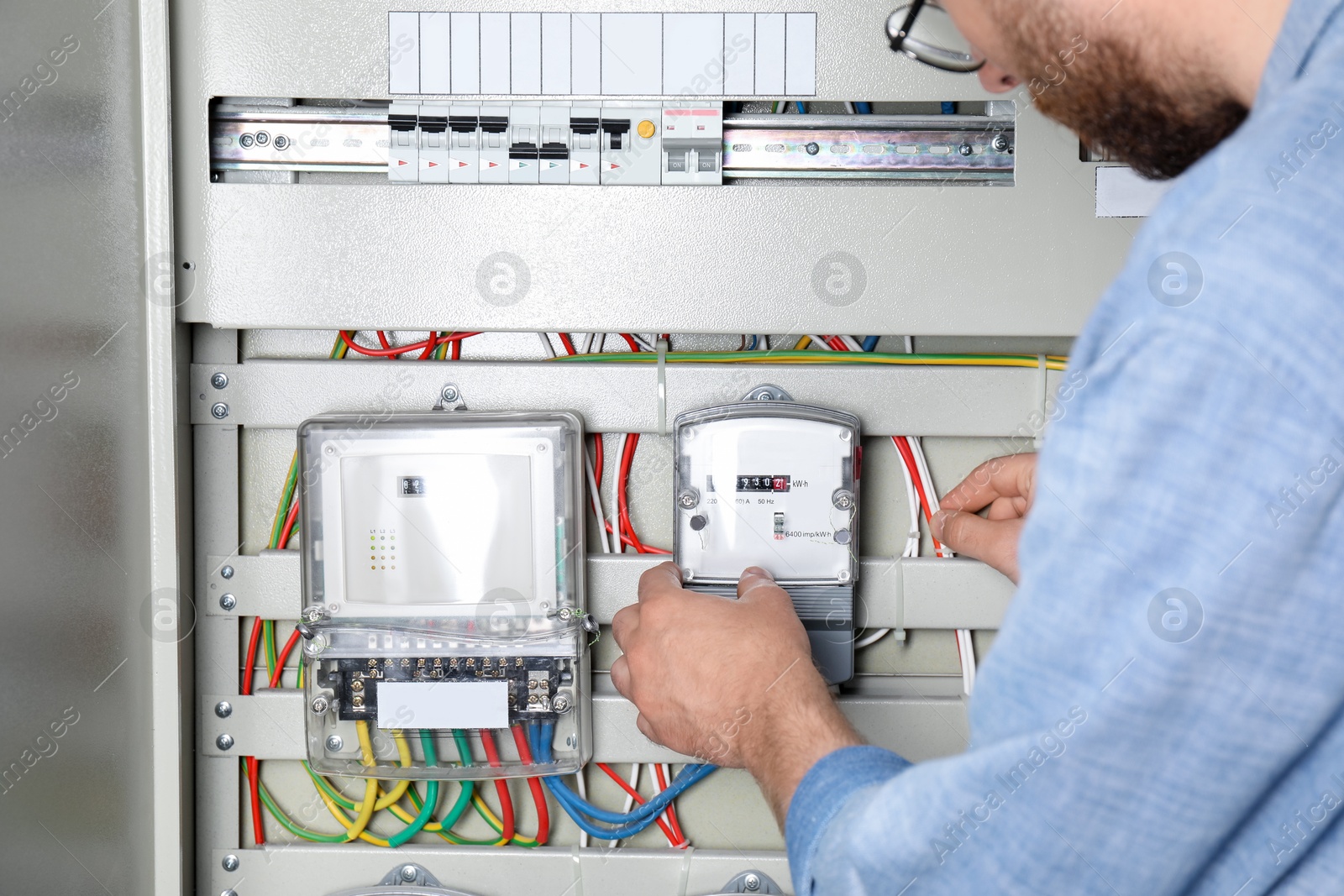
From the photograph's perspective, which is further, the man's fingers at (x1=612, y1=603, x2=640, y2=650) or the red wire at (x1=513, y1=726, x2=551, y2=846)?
the red wire at (x1=513, y1=726, x2=551, y2=846)

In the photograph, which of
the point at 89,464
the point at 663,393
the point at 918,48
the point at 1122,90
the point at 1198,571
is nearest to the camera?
the point at 1198,571

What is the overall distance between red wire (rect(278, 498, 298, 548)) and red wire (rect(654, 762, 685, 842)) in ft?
1.91

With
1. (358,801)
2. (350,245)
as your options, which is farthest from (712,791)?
(350,245)

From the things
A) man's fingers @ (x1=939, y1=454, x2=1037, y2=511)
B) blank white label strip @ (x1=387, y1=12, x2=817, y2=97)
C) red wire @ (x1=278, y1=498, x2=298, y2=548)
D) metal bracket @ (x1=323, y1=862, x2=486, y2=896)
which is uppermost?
blank white label strip @ (x1=387, y1=12, x2=817, y2=97)

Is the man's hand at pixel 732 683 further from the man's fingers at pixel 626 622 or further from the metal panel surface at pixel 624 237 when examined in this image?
the metal panel surface at pixel 624 237

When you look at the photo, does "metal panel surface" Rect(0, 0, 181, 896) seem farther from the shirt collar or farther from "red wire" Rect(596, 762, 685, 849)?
the shirt collar

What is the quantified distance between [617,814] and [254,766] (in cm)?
50

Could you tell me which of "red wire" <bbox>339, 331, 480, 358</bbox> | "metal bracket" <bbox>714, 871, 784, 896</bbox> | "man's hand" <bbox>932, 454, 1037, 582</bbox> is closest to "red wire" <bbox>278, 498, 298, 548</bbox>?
"red wire" <bbox>339, 331, 480, 358</bbox>

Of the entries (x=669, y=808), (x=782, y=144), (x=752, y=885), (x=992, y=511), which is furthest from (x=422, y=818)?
(x=782, y=144)

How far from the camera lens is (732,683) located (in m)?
0.97

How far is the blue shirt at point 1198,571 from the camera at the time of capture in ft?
1.58

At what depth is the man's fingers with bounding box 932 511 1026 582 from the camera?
123 centimetres

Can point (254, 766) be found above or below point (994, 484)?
below

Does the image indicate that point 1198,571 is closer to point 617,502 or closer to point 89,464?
point 617,502
